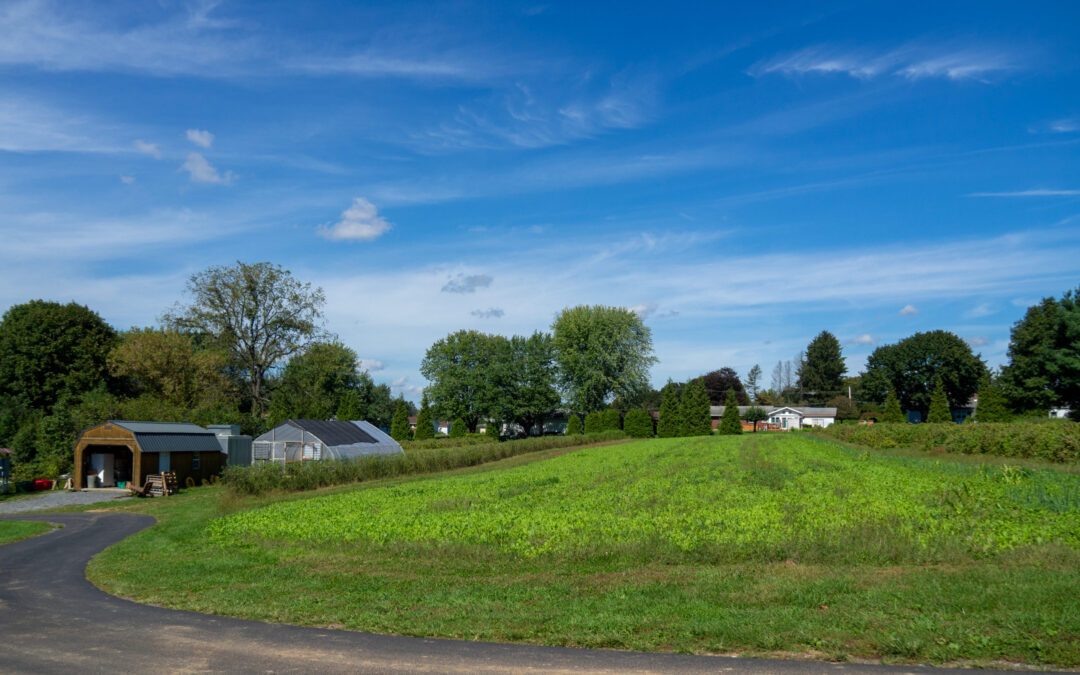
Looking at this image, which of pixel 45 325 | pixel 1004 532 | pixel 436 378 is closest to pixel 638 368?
pixel 436 378

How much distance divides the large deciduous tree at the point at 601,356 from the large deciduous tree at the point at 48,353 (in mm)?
53547

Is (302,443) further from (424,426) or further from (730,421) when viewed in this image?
(730,421)

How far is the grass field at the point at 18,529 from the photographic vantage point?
68.7ft

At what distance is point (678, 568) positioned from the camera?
12.5m

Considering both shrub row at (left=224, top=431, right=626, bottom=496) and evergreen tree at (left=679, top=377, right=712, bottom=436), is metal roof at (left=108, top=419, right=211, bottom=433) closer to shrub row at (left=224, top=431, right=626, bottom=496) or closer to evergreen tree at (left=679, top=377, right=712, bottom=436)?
shrub row at (left=224, top=431, right=626, bottom=496)

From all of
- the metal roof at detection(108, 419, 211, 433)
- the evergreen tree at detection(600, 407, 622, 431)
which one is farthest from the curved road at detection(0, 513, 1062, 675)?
the evergreen tree at detection(600, 407, 622, 431)

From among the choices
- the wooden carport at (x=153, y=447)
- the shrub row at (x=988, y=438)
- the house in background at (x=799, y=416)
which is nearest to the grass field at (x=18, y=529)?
the wooden carport at (x=153, y=447)

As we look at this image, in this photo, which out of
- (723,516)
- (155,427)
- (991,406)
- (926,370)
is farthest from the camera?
(926,370)

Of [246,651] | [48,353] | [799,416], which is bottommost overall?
[799,416]

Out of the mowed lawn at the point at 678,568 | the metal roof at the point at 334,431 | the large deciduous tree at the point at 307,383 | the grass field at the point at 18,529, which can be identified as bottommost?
the grass field at the point at 18,529

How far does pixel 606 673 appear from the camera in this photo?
7.60m

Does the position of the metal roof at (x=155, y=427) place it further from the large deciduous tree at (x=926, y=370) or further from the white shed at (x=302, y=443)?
the large deciduous tree at (x=926, y=370)

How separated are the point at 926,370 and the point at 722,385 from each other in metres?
36.7

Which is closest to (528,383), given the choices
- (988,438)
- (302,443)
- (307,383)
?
(307,383)
